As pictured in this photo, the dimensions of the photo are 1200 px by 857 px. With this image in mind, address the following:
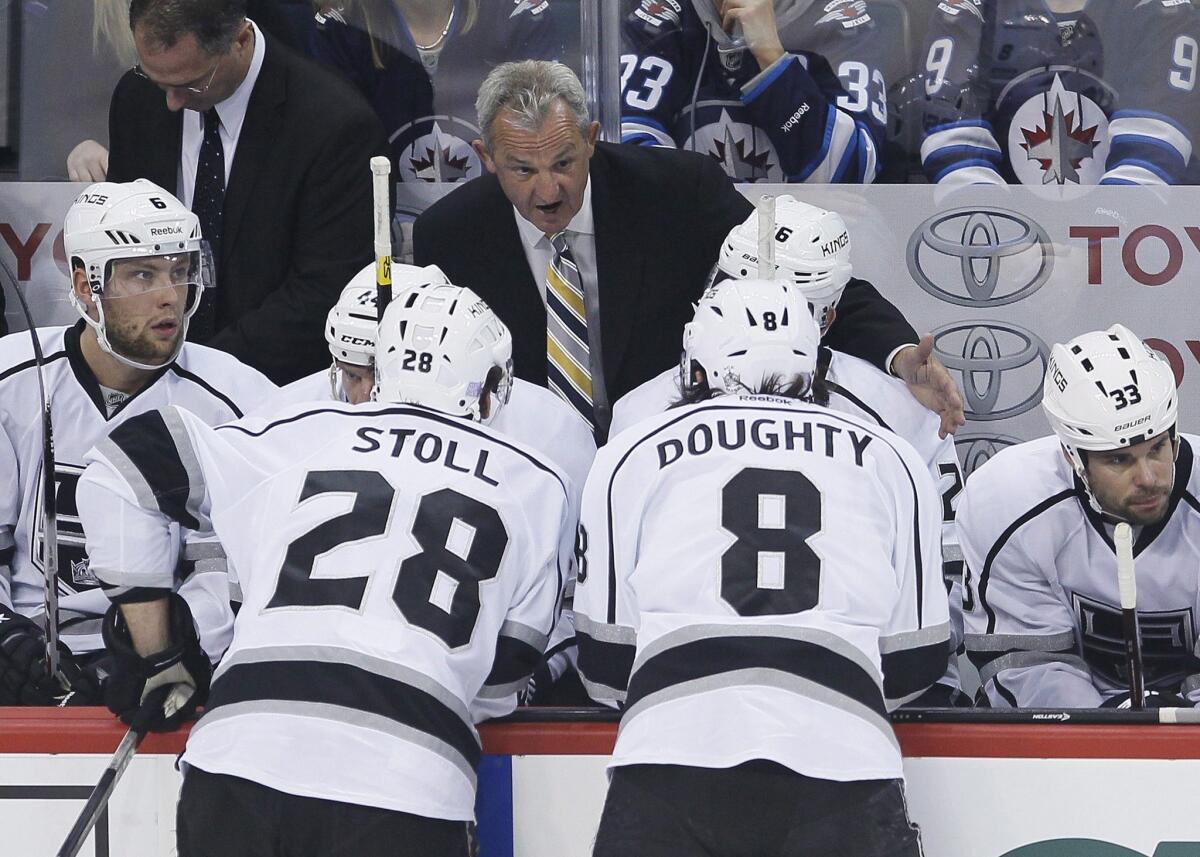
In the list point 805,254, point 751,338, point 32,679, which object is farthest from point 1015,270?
point 32,679

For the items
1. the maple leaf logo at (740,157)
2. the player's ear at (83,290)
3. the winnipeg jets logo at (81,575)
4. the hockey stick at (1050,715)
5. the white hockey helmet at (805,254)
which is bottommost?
the hockey stick at (1050,715)

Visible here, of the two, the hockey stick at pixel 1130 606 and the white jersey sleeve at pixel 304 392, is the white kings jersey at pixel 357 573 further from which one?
the hockey stick at pixel 1130 606

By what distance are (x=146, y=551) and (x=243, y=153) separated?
4.55 feet

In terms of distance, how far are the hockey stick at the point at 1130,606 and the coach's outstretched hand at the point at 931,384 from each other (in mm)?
530

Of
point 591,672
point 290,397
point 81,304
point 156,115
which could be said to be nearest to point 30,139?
point 156,115

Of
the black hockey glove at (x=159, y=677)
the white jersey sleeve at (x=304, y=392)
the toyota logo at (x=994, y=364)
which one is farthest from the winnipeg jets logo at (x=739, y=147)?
the black hockey glove at (x=159, y=677)

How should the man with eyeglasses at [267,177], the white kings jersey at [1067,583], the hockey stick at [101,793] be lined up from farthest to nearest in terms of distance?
1. the man with eyeglasses at [267,177]
2. the white kings jersey at [1067,583]
3. the hockey stick at [101,793]

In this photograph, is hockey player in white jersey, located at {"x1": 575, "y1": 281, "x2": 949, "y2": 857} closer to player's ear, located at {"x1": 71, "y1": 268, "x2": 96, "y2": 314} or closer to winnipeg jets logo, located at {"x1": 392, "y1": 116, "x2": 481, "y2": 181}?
player's ear, located at {"x1": 71, "y1": 268, "x2": 96, "y2": 314}

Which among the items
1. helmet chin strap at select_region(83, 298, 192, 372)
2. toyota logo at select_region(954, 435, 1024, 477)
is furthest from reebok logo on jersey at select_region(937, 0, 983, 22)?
helmet chin strap at select_region(83, 298, 192, 372)

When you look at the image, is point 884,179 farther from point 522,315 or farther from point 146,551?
point 146,551

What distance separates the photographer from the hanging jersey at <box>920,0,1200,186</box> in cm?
380

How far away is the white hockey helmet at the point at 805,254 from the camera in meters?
2.98

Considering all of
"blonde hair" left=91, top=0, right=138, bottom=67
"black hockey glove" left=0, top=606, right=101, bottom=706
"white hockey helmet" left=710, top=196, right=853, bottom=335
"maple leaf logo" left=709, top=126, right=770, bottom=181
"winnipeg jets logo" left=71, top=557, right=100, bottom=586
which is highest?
"blonde hair" left=91, top=0, right=138, bottom=67

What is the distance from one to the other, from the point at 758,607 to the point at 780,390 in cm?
39
